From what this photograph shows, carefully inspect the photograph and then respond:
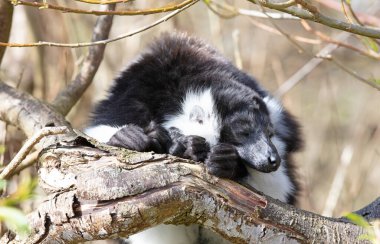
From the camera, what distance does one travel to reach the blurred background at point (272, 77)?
20.4 ft

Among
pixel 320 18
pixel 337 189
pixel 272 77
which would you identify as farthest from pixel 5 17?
pixel 272 77

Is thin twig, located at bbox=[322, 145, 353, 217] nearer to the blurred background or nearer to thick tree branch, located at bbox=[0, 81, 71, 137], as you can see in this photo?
the blurred background

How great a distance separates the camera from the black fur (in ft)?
10.6

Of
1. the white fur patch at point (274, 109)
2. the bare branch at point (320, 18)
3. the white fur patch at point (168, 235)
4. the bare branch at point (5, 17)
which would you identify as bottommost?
the white fur patch at point (168, 235)

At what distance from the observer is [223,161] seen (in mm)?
3004

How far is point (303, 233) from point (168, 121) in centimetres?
108

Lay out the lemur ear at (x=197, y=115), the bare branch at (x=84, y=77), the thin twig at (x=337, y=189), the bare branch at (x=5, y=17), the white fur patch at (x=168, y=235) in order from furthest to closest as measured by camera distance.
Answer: the thin twig at (x=337, y=189) → the bare branch at (x=84, y=77) → the bare branch at (x=5, y=17) → the lemur ear at (x=197, y=115) → the white fur patch at (x=168, y=235)

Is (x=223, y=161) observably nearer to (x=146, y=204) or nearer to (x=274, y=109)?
(x=146, y=204)

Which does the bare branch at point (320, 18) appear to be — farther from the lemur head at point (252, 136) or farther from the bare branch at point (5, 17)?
the bare branch at point (5, 17)

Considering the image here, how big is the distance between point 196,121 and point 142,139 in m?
0.44

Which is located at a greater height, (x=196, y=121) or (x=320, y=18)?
(x=320, y=18)

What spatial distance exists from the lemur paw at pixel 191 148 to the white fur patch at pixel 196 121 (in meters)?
0.16

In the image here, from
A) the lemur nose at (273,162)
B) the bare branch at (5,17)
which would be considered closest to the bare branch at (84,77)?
the bare branch at (5,17)

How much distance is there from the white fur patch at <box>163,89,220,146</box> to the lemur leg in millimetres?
188
